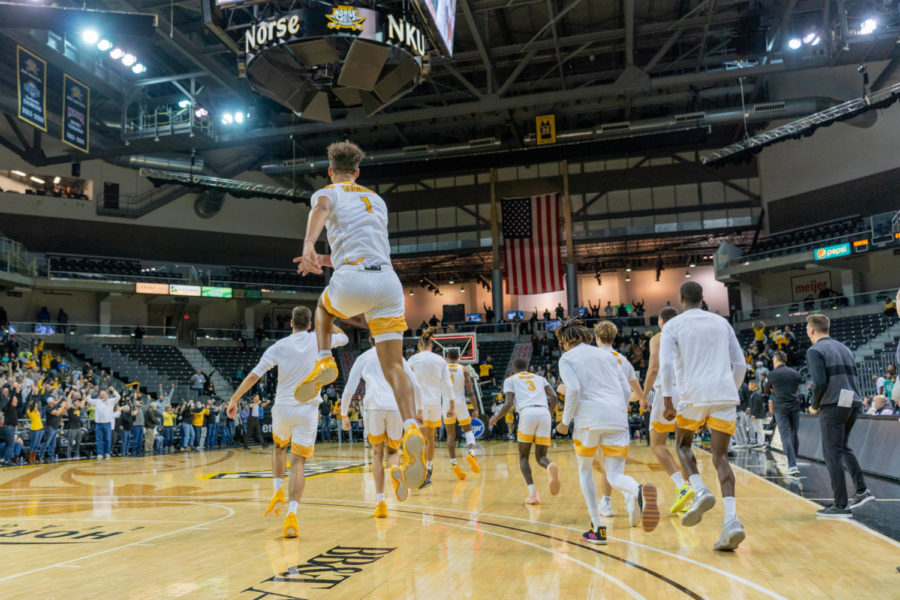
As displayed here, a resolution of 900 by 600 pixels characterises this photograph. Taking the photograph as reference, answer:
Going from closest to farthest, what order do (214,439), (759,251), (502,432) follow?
(214,439)
(502,432)
(759,251)

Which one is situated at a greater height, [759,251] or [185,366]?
[759,251]

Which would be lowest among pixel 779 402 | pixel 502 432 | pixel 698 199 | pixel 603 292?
pixel 502 432

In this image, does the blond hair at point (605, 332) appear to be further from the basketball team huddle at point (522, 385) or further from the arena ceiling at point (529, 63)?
the arena ceiling at point (529, 63)

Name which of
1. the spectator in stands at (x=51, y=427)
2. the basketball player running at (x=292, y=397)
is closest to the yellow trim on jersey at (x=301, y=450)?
the basketball player running at (x=292, y=397)

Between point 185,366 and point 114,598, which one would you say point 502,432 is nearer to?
point 185,366

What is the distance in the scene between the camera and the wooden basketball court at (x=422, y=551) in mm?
4164

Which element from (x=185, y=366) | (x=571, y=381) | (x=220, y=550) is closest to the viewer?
(x=220, y=550)

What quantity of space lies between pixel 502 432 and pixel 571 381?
18.6 metres

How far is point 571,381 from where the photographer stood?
19.5ft

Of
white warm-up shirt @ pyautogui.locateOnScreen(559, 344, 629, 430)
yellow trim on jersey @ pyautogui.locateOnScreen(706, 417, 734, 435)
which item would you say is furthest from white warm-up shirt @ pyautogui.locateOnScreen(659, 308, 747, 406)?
white warm-up shirt @ pyautogui.locateOnScreen(559, 344, 629, 430)

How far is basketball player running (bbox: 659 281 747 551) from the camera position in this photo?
5.27 meters

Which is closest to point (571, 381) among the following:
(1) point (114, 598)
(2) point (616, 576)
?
(2) point (616, 576)

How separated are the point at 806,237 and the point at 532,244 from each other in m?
12.6

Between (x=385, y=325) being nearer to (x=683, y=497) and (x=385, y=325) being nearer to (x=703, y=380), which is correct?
(x=703, y=380)
